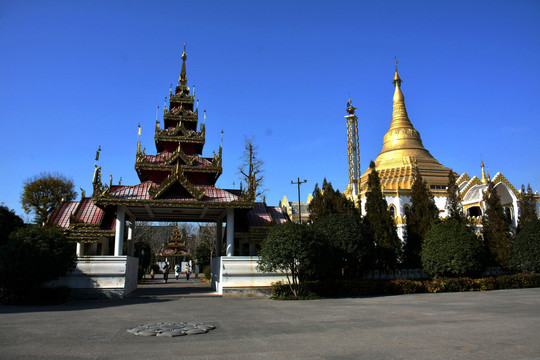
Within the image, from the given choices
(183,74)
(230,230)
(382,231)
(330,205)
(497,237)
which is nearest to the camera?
(230,230)

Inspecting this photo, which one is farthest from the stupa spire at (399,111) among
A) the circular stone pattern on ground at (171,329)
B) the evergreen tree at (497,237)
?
the circular stone pattern on ground at (171,329)

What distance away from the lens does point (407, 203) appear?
139 ft

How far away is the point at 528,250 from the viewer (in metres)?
24.3

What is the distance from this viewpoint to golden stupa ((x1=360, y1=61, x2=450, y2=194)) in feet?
150

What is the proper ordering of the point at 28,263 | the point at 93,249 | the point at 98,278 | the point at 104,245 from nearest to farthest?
the point at 28,263
the point at 98,278
the point at 104,245
the point at 93,249

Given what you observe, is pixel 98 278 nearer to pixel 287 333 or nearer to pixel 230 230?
pixel 230 230

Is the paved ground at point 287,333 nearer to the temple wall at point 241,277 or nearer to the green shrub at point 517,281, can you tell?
the temple wall at point 241,277

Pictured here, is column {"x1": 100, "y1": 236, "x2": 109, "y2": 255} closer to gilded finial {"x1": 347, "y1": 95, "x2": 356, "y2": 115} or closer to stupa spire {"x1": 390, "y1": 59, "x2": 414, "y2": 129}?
gilded finial {"x1": 347, "y1": 95, "x2": 356, "y2": 115}

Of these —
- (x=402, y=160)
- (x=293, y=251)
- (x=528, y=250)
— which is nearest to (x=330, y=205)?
(x=293, y=251)

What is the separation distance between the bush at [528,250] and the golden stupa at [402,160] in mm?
17262

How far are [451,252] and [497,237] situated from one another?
6947mm

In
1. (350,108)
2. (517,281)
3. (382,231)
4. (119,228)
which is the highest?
(350,108)

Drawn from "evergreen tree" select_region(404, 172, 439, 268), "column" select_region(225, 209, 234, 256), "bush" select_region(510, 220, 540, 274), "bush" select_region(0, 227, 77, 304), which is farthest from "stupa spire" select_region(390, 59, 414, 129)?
"bush" select_region(0, 227, 77, 304)

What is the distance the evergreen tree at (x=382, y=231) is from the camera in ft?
80.3
